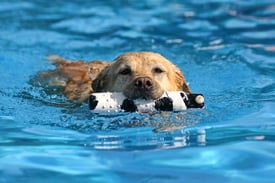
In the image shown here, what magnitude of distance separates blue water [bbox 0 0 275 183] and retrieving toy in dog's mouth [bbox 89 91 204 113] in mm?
71

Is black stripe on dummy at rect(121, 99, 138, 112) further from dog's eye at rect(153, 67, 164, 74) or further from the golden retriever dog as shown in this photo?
dog's eye at rect(153, 67, 164, 74)

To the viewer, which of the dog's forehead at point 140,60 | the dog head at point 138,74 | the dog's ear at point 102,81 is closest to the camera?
the dog head at point 138,74

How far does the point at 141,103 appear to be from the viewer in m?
4.95

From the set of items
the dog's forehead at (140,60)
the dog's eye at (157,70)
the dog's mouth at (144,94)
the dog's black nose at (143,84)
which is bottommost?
the dog's mouth at (144,94)

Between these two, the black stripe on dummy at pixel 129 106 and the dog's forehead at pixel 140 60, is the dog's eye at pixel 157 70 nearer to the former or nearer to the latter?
the dog's forehead at pixel 140 60

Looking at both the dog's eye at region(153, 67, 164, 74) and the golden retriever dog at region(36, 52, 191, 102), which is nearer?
the golden retriever dog at region(36, 52, 191, 102)

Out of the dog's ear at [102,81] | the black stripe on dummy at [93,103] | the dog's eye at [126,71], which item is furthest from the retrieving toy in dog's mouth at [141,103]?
the dog's ear at [102,81]

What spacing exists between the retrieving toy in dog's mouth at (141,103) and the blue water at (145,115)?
7cm

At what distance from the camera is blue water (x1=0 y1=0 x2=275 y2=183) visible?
157 inches

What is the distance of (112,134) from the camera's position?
470cm

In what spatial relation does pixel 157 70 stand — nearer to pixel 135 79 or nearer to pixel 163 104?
pixel 135 79

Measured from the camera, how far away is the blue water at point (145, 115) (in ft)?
13.1

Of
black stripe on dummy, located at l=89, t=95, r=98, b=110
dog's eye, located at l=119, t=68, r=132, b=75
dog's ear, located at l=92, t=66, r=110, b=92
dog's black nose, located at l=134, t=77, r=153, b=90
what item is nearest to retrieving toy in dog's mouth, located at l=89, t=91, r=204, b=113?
black stripe on dummy, located at l=89, t=95, r=98, b=110

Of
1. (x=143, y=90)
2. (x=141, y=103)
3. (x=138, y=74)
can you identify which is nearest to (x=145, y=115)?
(x=141, y=103)
